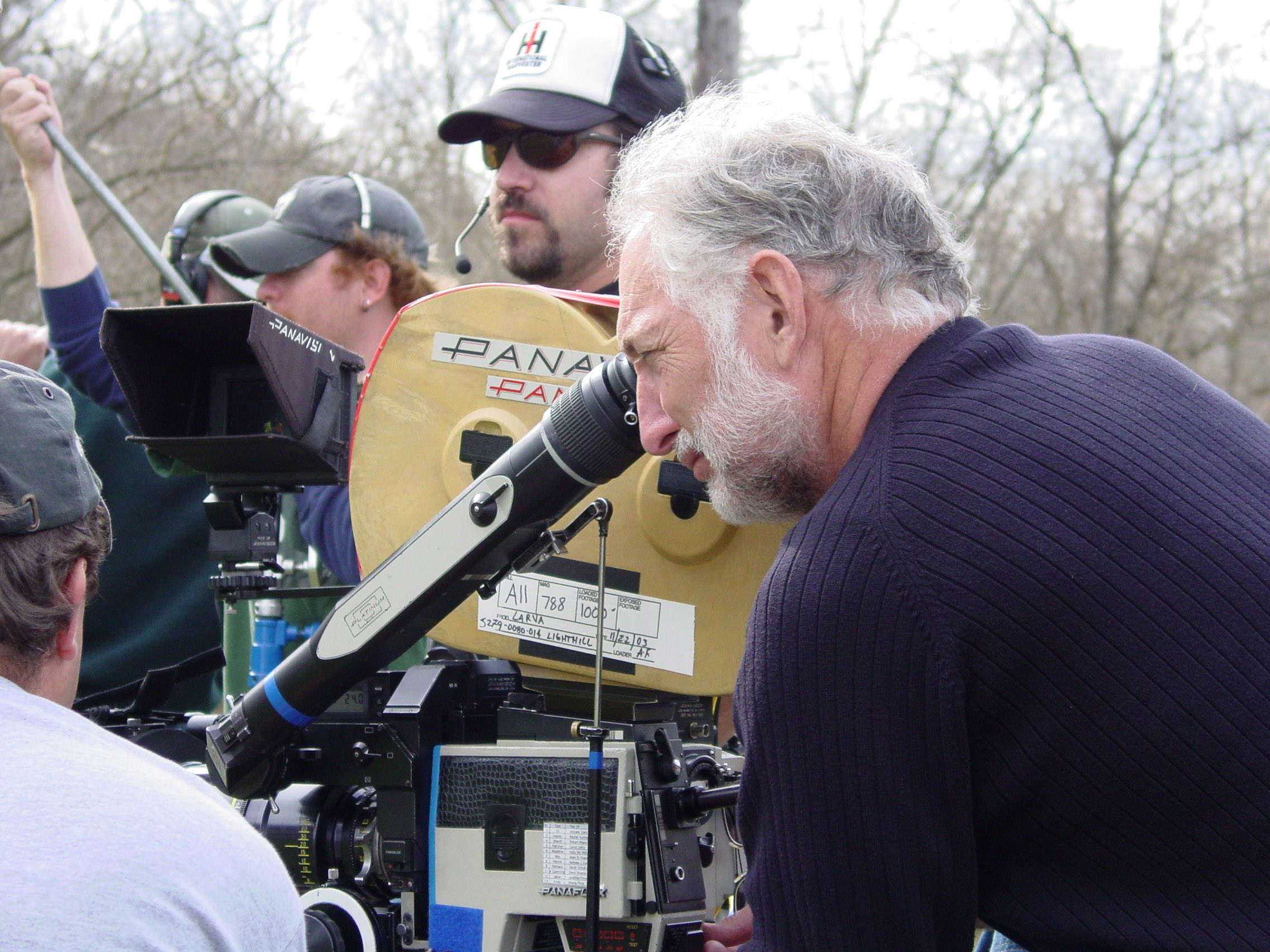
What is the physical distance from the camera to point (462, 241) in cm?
303

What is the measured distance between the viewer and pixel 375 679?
7.10ft

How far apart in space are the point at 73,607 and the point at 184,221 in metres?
2.79

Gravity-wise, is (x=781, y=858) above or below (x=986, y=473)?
below

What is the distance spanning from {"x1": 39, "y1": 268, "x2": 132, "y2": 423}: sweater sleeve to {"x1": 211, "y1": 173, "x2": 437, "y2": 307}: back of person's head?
392 mm

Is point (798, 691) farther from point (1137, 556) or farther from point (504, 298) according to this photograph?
point (504, 298)

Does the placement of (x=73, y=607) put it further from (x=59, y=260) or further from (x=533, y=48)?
(x=59, y=260)

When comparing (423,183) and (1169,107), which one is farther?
(423,183)

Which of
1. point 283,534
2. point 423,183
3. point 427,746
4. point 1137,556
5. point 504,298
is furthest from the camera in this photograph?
point 423,183

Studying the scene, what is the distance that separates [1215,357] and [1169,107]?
457 centimetres

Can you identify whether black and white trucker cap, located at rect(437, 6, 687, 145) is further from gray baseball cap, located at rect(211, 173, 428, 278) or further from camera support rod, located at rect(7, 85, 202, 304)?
camera support rod, located at rect(7, 85, 202, 304)

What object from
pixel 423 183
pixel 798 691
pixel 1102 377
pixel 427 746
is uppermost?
pixel 1102 377

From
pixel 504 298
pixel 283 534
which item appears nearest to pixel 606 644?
pixel 504 298

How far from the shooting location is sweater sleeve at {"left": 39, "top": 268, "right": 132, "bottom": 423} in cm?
366

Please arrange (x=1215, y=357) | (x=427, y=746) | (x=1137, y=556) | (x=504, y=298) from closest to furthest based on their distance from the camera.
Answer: (x=1137, y=556)
(x=427, y=746)
(x=504, y=298)
(x=1215, y=357)
